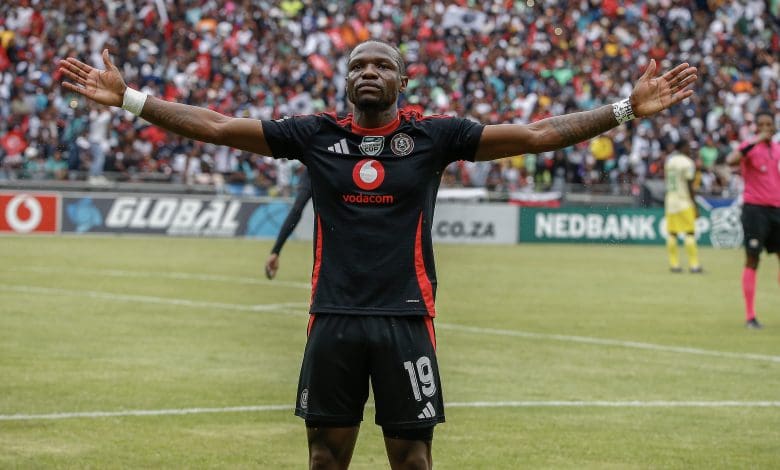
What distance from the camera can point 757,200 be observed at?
1561cm

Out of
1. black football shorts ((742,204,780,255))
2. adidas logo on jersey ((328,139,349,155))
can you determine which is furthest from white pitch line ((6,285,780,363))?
adidas logo on jersey ((328,139,349,155))

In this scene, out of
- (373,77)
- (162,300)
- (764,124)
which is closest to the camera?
(373,77)

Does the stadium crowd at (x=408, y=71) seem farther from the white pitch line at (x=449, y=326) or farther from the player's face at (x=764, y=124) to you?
the player's face at (x=764, y=124)

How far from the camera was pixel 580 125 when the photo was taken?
224 inches

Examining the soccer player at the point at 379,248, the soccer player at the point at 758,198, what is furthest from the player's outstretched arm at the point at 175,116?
the soccer player at the point at 758,198

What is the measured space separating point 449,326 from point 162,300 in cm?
430

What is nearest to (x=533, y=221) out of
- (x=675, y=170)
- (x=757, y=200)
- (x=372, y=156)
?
(x=675, y=170)

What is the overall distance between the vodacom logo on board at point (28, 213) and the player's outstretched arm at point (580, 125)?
2611cm

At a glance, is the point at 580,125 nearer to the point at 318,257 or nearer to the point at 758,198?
the point at 318,257

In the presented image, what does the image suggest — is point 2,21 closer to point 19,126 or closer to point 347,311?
point 19,126

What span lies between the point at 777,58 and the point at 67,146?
22.4m

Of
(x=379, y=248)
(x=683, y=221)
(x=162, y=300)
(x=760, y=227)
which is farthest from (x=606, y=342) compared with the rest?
(x=683, y=221)

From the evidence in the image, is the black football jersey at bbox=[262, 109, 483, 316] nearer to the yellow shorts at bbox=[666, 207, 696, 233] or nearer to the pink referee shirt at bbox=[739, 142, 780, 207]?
the pink referee shirt at bbox=[739, 142, 780, 207]

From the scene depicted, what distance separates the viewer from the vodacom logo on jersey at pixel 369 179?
5500mm
